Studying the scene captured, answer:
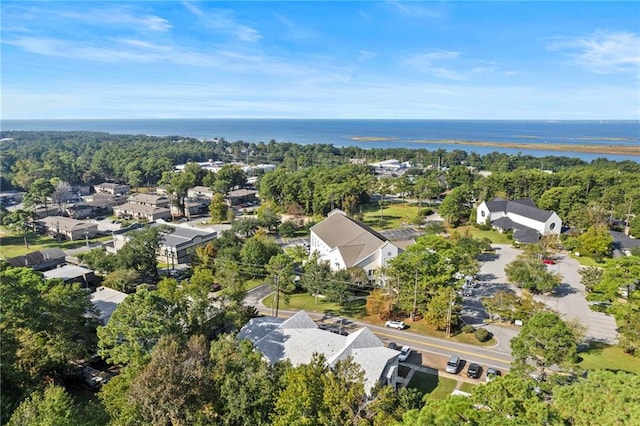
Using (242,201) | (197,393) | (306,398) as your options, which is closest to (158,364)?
(197,393)

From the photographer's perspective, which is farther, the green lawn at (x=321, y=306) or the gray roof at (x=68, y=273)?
the gray roof at (x=68, y=273)

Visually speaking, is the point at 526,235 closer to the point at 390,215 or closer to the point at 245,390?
the point at 390,215

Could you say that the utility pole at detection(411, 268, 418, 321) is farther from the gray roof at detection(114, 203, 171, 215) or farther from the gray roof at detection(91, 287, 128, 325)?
the gray roof at detection(114, 203, 171, 215)

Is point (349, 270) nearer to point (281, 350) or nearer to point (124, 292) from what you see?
point (281, 350)

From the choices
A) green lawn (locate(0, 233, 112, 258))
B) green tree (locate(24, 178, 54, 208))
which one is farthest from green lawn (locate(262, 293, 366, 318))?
green tree (locate(24, 178, 54, 208))

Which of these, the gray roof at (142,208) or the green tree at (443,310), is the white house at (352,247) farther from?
the gray roof at (142,208)

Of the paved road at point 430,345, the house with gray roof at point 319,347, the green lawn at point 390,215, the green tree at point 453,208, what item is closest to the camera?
the house with gray roof at point 319,347

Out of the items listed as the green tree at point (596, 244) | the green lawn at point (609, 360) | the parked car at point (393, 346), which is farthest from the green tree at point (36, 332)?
the green tree at point (596, 244)
